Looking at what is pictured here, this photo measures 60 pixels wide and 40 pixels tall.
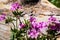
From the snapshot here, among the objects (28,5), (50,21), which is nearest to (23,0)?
(28,5)

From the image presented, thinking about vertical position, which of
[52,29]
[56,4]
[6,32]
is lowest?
[56,4]

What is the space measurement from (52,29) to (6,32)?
2.21 metres

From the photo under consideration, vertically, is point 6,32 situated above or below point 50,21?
below

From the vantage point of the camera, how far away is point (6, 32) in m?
4.77

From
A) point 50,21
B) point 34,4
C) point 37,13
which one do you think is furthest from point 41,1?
point 50,21

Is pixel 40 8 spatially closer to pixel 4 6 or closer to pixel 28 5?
pixel 28 5

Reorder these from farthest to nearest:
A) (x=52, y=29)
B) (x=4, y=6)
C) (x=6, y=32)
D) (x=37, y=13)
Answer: (x=4, y=6), (x=37, y=13), (x=6, y=32), (x=52, y=29)

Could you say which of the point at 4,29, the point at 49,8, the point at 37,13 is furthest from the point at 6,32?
the point at 49,8

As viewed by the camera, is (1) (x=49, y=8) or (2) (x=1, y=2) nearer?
(1) (x=49, y=8)

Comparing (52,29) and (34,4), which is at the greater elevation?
(52,29)

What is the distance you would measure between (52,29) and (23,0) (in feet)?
15.4

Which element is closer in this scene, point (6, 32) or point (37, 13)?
point (6, 32)

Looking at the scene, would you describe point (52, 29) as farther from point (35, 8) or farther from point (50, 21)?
point (35, 8)

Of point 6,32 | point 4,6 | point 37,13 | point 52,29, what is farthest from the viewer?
point 4,6
